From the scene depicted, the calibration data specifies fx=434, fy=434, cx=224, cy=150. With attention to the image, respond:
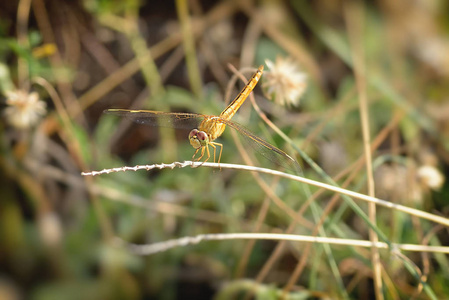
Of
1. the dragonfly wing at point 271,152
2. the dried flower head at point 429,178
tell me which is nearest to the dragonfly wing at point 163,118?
the dragonfly wing at point 271,152

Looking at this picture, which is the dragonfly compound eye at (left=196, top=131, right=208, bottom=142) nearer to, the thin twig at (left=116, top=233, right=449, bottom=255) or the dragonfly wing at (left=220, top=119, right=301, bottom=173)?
the dragonfly wing at (left=220, top=119, right=301, bottom=173)

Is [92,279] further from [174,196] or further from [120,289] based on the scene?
[174,196]

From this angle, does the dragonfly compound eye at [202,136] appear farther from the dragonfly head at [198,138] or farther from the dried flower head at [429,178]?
the dried flower head at [429,178]

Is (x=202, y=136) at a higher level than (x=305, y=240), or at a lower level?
higher

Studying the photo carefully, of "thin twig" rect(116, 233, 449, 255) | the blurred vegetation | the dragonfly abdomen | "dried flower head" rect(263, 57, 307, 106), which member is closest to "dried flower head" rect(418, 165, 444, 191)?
the blurred vegetation

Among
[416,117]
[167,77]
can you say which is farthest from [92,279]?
[416,117]

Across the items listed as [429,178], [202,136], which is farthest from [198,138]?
[429,178]

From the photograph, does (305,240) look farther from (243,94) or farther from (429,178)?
(429,178)
